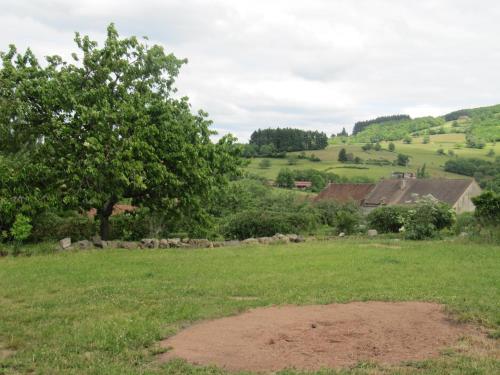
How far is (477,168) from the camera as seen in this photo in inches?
3241

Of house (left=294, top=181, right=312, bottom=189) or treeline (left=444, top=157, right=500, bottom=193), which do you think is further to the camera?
house (left=294, top=181, right=312, bottom=189)

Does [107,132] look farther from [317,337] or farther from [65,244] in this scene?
[317,337]

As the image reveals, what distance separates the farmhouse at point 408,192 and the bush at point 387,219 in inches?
1050

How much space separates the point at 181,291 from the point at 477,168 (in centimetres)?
8131

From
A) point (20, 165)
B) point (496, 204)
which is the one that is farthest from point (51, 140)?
point (496, 204)

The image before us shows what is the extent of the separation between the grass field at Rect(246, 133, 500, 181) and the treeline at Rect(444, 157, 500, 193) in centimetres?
157

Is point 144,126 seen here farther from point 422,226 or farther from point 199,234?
point 422,226

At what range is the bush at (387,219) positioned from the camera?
27.7 meters

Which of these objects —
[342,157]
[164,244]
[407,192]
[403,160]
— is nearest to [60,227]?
[164,244]

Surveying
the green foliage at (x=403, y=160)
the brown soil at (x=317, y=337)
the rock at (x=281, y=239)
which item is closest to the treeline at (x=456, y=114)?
the green foliage at (x=403, y=160)

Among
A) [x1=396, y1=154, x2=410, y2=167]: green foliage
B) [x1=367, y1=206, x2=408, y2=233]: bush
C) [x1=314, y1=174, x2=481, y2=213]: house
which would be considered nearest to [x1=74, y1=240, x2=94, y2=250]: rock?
[x1=367, y1=206, x2=408, y2=233]: bush

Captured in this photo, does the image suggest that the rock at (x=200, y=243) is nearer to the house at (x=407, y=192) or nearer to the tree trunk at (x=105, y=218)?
the tree trunk at (x=105, y=218)

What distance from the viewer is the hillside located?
122375 millimetres

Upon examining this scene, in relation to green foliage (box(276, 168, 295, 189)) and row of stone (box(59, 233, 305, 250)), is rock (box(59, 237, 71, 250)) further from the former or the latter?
green foliage (box(276, 168, 295, 189))
